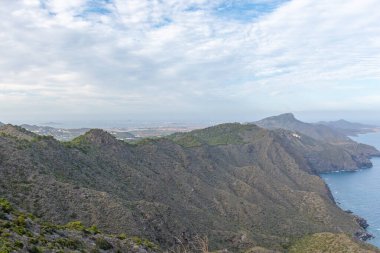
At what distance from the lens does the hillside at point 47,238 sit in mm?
27994

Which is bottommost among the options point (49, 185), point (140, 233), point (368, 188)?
point (368, 188)

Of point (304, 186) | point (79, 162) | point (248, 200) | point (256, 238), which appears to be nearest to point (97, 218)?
point (79, 162)

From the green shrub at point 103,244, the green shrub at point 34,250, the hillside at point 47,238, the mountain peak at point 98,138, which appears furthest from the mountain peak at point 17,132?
the green shrub at point 34,250

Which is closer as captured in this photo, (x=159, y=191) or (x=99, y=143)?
(x=159, y=191)

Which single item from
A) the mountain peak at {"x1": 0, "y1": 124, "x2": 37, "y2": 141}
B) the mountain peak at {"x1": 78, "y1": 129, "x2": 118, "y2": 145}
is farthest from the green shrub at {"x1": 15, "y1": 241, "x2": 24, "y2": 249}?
the mountain peak at {"x1": 78, "y1": 129, "x2": 118, "y2": 145}

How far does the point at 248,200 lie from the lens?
383ft

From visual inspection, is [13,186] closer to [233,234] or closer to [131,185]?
[131,185]

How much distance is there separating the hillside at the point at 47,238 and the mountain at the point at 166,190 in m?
12.6

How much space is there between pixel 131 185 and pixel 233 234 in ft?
80.7

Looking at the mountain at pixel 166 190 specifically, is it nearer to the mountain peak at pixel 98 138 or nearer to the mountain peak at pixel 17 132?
the mountain peak at pixel 17 132

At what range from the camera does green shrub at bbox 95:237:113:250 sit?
38656 mm

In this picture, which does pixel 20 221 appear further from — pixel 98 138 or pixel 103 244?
pixel 98 138

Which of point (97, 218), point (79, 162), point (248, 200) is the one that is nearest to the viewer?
point (97, 218)

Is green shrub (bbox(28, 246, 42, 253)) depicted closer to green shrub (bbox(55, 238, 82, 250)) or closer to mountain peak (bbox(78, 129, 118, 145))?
green shrub (bbox(55, 238, 82, 250))
